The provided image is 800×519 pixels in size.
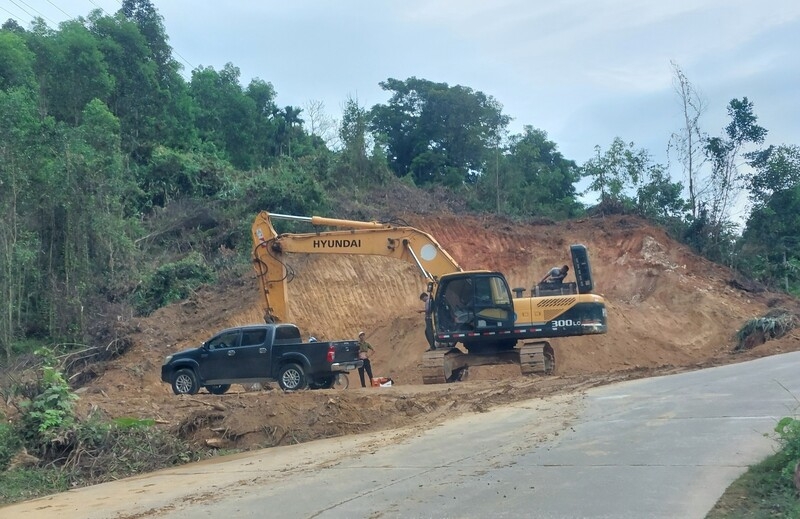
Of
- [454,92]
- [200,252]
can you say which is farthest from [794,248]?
[200,252]

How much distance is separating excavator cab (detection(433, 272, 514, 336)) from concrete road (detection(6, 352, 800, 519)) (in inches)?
285

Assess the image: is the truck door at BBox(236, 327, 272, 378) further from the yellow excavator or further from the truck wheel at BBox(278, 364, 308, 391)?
the yellow excavator

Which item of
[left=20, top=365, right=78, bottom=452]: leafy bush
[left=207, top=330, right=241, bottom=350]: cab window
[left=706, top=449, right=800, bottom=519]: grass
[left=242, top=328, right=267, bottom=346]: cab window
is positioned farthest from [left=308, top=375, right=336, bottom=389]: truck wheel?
[left=706, top=449, right=800, bottom=519]: grass

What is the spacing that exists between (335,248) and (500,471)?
1504cm

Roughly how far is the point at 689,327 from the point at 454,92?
95.0ft

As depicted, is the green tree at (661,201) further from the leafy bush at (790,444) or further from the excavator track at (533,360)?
the leafy bush at (790,444)

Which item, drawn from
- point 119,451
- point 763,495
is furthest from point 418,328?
point 763,495

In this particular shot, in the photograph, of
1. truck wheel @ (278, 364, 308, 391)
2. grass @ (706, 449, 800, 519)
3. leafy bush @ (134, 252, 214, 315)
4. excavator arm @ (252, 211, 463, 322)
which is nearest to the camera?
grass @ (706, 449, 800, 519)

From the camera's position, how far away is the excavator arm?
24031 mm

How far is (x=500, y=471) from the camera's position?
1011 centimetres

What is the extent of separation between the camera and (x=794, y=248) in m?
42.3

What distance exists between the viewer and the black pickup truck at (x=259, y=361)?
850 inches

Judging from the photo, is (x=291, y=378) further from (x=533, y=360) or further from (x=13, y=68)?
(x=13, y=68)

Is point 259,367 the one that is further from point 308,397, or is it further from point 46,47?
point 46,47
